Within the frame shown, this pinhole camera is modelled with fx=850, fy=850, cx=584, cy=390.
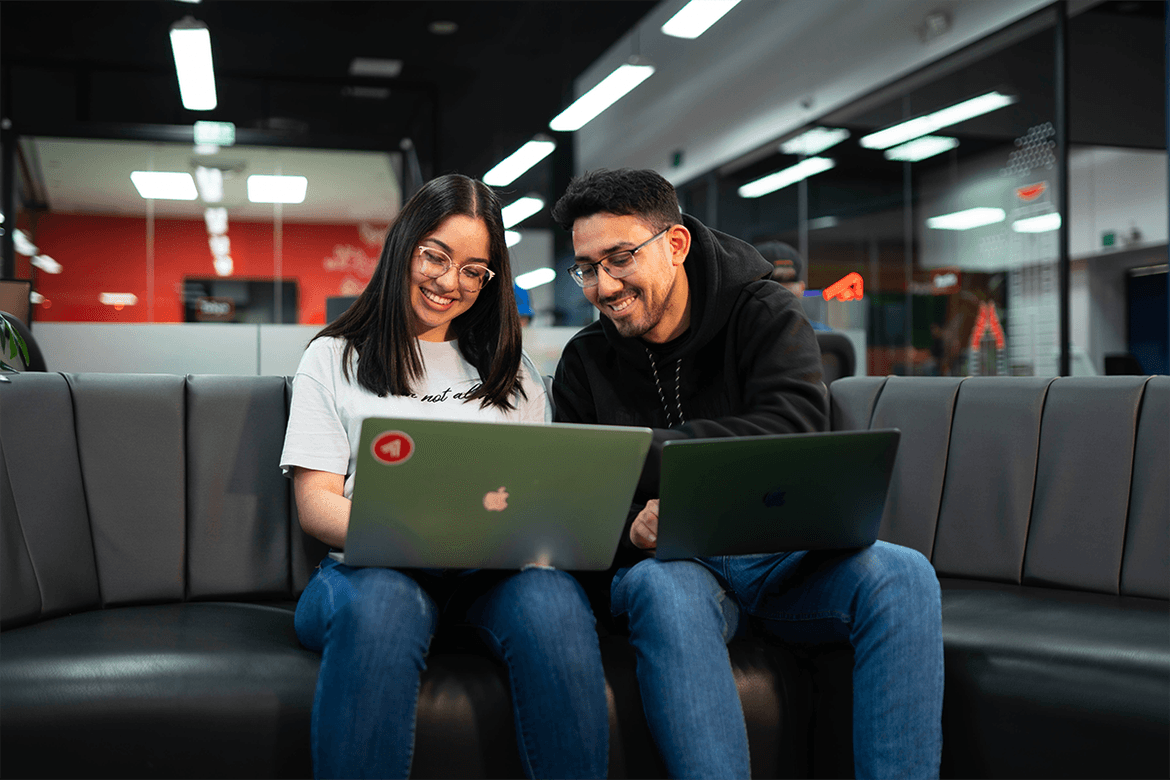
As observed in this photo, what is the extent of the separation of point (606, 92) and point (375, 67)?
2238 mm

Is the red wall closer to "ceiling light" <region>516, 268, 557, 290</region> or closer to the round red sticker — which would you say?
"ceiling light" <region>516, 268, 557, 290</region>

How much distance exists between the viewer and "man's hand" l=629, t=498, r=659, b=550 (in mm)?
1363

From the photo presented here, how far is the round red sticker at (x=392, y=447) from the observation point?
1.03 metres

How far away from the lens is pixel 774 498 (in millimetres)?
1188

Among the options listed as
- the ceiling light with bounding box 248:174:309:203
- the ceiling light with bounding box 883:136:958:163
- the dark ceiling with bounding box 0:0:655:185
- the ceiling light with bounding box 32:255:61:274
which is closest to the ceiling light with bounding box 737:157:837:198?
the ceiling light with bounding box 883:136:958:163

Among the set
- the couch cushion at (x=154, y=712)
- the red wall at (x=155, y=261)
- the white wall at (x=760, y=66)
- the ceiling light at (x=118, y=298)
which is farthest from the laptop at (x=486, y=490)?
the ceiling light at (x=118, y=298)

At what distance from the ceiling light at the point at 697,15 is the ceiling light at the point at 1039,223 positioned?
2150 mm

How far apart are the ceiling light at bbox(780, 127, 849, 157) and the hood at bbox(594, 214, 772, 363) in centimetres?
570

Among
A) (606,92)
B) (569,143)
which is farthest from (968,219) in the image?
(569,143)

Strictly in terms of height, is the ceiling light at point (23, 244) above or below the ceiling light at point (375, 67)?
below

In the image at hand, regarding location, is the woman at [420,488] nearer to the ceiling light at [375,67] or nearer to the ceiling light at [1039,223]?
the ceiling light at [1039,223]

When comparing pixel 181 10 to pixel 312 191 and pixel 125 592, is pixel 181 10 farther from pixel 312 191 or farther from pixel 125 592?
pixel 125 592

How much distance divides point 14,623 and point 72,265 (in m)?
5.74

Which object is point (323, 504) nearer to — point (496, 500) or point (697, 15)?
point (496, 500)
